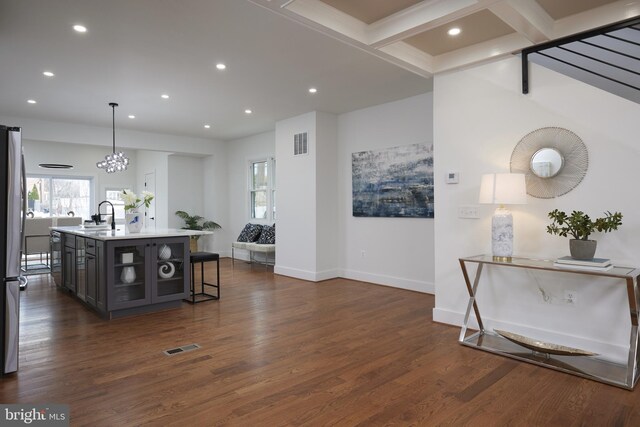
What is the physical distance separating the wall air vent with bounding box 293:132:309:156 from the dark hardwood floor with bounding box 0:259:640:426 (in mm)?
2844

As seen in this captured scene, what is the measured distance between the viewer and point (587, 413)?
223 centimetres

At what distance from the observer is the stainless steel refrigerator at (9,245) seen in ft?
8.93

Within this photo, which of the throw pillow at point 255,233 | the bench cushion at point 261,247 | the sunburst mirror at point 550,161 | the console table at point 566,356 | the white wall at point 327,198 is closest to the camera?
the console table at point 566,356

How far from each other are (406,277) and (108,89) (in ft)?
15.2

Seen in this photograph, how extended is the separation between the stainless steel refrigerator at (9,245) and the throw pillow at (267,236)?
4785 mm

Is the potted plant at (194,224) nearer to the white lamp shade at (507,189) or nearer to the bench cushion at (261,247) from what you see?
the bench cushion at (261,247)

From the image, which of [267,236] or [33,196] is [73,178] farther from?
[267,236]

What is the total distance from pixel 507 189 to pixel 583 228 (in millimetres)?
594

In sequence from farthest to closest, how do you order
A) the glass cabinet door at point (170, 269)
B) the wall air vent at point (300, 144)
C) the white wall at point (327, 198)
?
the wall air vent at point (300, 144)
the white wall at point (327, 198)
the glass cabinet door at point (170, 269)

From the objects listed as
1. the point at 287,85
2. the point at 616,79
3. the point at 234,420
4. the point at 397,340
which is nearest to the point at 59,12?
the point at 287,85

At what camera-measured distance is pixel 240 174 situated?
28.5 ft

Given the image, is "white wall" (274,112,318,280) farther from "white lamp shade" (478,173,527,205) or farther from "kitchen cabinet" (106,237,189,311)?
"white lamp shade" (478,173,527,205)

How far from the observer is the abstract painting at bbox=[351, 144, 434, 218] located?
17.3 feet

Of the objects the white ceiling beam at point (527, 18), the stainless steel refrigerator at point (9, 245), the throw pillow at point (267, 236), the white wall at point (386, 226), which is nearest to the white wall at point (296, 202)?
the white wall at point (386, 226)
